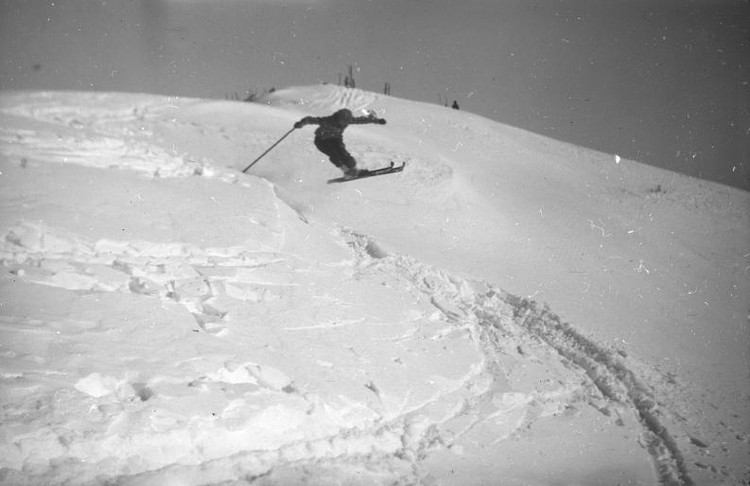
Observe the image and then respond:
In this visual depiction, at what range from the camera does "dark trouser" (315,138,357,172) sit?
7.77m

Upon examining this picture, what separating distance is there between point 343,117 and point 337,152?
2.31ft

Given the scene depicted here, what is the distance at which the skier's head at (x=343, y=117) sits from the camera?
7336 mm

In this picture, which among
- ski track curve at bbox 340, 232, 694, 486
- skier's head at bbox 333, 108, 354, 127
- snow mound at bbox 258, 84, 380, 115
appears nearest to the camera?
ski track curve at bbox 340, 232, 694, 486

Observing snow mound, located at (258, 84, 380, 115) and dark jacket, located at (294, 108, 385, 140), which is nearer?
dark jacket, located at (294, 108, 385, 140)

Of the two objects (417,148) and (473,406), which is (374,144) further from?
(473,406)

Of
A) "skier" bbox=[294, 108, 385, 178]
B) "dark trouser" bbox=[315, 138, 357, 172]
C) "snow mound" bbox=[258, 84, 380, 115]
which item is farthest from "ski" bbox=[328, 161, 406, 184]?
"snow mound" bbox=[258, 84, 380, 115]

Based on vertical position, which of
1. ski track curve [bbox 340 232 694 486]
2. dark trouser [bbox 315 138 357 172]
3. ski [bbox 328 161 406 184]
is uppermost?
dark trouser [bbox 315 138 357 172]

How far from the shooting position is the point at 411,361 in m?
3.73

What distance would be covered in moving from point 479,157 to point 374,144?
8.69 feet

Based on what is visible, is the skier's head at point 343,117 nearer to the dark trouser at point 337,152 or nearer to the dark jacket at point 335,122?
the dark jacket at point 335,122

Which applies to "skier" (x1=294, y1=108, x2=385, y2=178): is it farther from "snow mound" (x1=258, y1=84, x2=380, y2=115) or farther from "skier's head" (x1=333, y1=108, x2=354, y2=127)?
"snow mound" (x1=258, y1=84, x2=380, y2=115)

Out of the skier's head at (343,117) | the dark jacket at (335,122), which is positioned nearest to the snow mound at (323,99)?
the dark jacket at (335,122)

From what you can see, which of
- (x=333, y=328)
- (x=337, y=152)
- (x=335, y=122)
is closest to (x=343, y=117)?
(x=335, y=122)

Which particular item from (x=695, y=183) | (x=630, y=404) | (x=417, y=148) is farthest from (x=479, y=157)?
(x=630, y=404)
